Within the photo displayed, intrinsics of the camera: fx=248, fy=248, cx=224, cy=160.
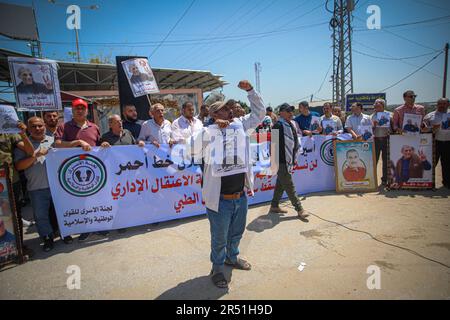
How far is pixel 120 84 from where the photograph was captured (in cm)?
544

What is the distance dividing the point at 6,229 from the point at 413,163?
771 cm

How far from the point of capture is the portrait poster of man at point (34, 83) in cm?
365

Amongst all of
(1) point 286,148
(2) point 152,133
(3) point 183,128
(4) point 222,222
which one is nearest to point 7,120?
(2) point 152,133

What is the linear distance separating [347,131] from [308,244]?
4163 mm

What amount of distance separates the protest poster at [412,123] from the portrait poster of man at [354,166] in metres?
0.89

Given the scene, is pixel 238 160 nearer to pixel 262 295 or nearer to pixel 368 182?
pixel 262 295

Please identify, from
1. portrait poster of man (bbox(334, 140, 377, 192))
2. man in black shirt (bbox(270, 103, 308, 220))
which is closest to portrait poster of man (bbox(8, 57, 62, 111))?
man in black shirt (bbox(270, 103, 308, 220))

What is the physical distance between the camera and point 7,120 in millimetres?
3113

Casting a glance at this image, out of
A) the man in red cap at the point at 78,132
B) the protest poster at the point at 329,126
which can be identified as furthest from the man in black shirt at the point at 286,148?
the man in red cap at the point at 78,132

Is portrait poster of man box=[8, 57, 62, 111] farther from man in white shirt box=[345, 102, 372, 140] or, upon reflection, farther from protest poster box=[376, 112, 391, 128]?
protest poster box=[376, 112, 391, 128]

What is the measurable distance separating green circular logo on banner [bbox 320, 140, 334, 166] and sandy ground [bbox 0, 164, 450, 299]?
1.80 metres

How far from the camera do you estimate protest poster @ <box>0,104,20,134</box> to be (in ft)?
10.1

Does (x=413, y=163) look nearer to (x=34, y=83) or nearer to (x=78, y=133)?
(x=78, y=133)
